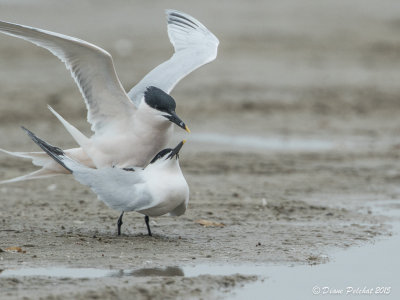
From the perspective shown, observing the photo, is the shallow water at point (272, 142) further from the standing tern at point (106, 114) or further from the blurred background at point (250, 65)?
the standing tern at point (106, 114)

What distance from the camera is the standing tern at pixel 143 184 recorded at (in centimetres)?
627

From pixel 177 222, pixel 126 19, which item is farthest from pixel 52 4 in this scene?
pixel 177 222

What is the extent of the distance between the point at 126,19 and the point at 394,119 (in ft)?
24.4

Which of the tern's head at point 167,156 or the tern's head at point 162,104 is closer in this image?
the tern's head at point 167,156

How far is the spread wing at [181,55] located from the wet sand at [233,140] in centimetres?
110

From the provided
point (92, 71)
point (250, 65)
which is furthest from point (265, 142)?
point (250, 65)

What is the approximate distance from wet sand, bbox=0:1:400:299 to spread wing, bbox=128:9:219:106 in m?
1.10

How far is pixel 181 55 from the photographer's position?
803 centimetres

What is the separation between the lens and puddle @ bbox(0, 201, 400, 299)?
17.6 feet

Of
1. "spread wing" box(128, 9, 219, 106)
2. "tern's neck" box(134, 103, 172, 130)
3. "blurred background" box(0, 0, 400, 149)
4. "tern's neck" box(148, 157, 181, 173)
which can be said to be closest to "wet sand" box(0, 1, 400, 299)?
"blurred background" box(0, 0, 400, 149)

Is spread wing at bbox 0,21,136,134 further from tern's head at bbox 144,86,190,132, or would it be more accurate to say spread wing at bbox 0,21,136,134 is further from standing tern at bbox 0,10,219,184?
tern's head at bbox 144,86,190,132

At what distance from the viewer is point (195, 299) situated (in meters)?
5.04

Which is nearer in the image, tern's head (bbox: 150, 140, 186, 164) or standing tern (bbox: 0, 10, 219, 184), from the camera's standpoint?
tern's head (bbox: 150, 140, 186, 164)

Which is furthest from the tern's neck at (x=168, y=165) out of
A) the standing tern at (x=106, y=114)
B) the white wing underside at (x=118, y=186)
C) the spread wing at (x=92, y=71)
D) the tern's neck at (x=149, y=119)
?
the spread wing at (x=92, y=71)
